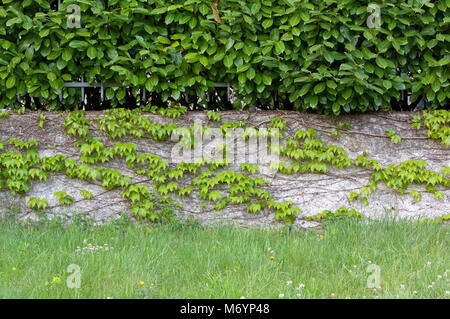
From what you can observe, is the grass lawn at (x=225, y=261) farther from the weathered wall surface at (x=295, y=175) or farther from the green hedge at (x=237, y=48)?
the green hedge at (x=237, y=48)

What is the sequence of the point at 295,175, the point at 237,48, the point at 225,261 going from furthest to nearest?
the point at 295,175 < the point at 237,48 < the point at 225,261

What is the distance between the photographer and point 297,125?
422 centimetres

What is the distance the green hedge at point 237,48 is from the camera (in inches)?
156

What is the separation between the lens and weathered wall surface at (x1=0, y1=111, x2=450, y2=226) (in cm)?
406

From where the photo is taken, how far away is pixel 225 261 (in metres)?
2.92

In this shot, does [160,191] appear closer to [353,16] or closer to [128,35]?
[128,35]

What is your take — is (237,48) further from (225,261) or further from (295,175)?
(225,261)

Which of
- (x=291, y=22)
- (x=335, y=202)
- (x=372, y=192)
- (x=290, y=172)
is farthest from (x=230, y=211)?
(x=291, y=22)

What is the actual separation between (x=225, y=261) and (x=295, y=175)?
1.49 meters

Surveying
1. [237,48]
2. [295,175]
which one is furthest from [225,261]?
[237,48]

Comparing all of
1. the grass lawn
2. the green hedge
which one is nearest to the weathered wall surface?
the green hedge

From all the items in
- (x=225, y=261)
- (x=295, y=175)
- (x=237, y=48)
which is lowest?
(x=225, y=261)

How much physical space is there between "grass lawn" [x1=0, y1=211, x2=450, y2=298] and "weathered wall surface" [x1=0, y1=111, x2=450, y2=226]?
393 mm

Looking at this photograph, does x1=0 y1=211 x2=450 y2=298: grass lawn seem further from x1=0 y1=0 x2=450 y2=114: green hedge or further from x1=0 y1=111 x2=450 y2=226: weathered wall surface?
x1=0 y1=0 x2=450 y2=114: green hedge
